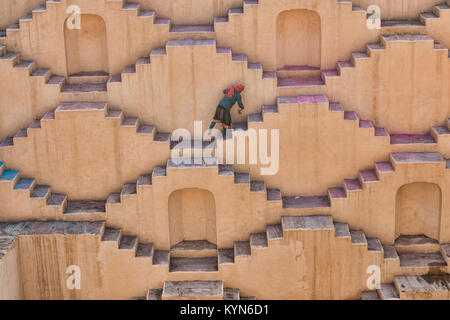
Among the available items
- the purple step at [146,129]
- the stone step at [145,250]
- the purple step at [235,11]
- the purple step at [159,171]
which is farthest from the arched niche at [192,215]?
the purple step at [235,11]

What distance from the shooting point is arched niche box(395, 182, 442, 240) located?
1959cm

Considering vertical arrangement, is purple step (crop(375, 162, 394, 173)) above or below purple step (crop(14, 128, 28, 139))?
below

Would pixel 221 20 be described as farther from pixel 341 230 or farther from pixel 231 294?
pixel 231 294

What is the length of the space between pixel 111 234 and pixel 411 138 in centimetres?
703

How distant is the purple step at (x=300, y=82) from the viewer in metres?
19.5

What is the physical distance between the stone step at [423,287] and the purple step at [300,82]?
464cm

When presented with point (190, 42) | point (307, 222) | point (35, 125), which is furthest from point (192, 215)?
point (35, 125)

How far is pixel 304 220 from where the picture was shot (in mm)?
19109

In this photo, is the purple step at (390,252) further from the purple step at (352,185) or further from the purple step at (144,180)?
the purple step at (144,180)

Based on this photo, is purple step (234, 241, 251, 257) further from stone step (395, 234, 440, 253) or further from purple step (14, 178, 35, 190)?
purple step (14, 178, 35, 190)

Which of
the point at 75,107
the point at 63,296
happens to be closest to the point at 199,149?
the point at 75,107

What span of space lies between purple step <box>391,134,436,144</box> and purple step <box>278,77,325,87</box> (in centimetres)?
206

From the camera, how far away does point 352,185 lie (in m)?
19.3

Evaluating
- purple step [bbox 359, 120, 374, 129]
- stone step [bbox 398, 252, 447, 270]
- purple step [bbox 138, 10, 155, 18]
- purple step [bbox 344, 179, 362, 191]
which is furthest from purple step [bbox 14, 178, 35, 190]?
stone step [bbox 398, 252, 447, 270]
